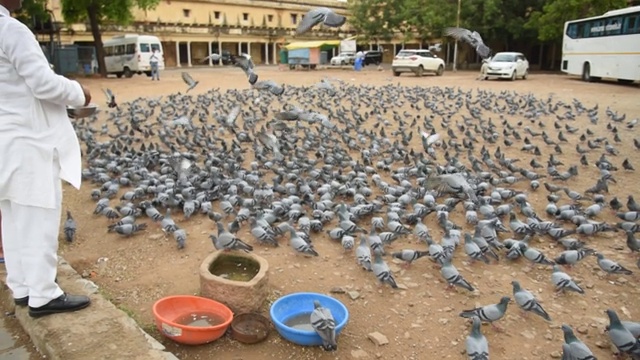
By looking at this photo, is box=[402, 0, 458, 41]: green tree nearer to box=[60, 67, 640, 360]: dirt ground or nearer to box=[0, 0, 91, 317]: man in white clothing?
box=[60, 67, 640, 360]: dirt ground

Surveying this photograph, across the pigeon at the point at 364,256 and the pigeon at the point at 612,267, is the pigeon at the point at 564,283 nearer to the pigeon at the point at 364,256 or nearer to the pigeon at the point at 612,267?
the pigeon at the point at 612,267

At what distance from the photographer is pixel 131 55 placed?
29.1m

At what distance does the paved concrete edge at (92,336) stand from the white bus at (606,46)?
20796 mm

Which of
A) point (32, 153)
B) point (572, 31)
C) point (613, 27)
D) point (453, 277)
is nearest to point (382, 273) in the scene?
point (453, 277)

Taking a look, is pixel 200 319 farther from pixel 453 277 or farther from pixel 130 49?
pixel 130 49

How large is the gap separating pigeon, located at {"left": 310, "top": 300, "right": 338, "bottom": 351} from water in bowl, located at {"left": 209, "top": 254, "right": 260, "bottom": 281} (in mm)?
808

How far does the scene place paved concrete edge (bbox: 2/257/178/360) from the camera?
2.81 m

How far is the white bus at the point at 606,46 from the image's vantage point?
1855 cm

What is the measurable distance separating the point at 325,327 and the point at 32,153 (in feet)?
6.69

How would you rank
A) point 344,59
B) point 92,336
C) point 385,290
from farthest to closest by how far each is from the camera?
1. point 344,59
2. point 385,290
3. point 92,336

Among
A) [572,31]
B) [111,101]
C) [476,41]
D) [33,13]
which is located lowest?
[111,101]

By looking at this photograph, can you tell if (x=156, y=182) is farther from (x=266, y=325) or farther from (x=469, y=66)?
(x=469, y=66)

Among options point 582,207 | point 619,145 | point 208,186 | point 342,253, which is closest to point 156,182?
point 208,186

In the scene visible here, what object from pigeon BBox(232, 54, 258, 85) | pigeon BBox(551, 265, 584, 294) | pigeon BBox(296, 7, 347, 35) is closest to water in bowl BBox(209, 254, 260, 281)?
pigeon BBox(551, 265, 584, 294)
